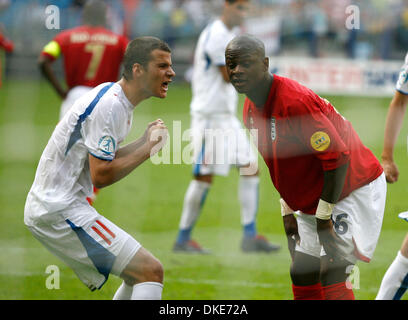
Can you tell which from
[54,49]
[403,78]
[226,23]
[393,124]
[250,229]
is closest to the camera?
[403,78]

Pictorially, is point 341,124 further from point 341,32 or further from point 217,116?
point 341,32

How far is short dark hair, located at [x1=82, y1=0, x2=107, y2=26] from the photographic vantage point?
22.3ft

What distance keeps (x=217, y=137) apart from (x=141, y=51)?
9.79ft

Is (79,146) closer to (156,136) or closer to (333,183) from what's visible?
(156,136)

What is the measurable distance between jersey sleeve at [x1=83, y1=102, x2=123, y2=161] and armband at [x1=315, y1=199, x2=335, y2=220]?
3.61 ft

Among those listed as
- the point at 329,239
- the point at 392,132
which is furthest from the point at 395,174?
the point at 329,239

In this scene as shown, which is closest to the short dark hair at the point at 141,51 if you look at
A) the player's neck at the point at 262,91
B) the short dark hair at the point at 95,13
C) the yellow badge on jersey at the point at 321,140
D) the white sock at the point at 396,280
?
the player's neck at the point at 262,91

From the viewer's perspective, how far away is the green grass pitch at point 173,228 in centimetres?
A: 491

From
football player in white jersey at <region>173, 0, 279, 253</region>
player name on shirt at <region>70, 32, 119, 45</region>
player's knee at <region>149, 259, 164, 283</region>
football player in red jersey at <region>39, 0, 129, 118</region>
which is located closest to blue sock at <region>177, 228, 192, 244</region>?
football player in white jersey at <region>173, 0, 279, 253</region>

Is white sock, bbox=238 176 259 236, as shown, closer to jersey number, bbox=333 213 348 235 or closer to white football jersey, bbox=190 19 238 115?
white football jersey, bbox=190 19 238 115

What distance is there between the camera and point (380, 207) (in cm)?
364

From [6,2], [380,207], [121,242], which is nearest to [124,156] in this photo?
[121,242]

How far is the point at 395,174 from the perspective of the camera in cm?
410

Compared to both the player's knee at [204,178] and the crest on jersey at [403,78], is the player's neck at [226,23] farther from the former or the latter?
the crest on jersey at [403,78]
